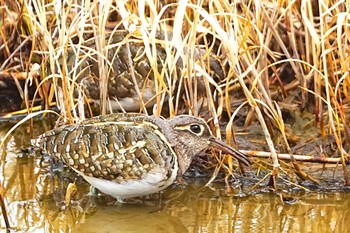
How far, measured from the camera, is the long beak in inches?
226

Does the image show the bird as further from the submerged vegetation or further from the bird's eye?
the submerged vegetation

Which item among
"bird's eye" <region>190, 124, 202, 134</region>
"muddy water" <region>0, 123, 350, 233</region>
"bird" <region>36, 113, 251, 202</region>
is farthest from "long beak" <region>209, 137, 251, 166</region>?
"muddy water" <region>0, 123, 350, 233</region>

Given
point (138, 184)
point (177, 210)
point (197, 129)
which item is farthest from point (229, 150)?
point (138, 184)

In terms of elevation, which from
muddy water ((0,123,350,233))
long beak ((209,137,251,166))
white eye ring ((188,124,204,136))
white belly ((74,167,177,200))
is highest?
white eye ring ((188,124,204,136))

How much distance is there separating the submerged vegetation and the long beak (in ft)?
0.54

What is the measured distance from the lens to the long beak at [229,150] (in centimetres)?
574

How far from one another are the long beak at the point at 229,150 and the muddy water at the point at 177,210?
340 millimetres

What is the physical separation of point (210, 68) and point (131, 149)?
147cm

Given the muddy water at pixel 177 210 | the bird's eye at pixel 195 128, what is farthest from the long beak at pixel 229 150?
the muddy water at pixel 177 210

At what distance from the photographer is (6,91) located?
7.72 metres

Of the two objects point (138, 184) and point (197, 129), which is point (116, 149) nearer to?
point (138, 184)

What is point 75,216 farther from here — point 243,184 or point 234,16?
point 234,16

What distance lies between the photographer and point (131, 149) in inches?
217

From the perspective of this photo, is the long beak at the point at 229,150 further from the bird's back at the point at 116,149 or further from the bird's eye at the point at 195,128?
the bird's back at the point at 116,149
